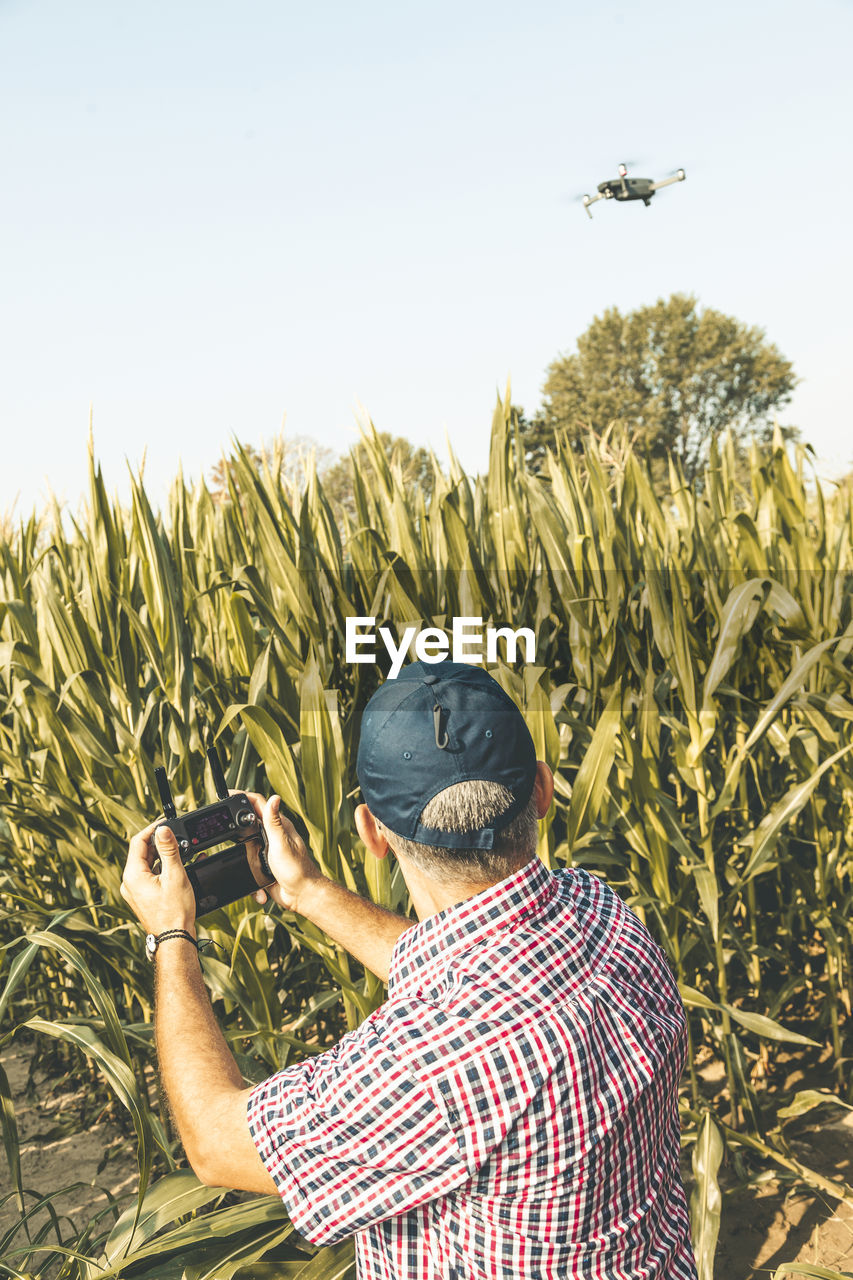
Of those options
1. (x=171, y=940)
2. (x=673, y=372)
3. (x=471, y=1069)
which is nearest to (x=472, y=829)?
(x=471, y=1069)

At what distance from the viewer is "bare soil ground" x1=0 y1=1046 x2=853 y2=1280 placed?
1.78 metres

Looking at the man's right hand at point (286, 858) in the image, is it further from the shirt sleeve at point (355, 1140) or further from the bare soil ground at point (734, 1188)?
the bare soil ground at point (734, 1188)

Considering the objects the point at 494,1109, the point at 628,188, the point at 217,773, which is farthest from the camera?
the point at 628,188

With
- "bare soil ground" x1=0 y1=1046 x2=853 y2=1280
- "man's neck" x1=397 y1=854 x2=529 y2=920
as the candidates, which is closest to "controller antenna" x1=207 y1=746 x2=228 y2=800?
"man's neck" x1=397 y1=854 x2=529 y2=920

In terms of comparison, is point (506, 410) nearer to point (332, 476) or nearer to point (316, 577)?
point (316, 577)

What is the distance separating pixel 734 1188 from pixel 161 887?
1322 mm

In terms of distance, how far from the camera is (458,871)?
94 cm

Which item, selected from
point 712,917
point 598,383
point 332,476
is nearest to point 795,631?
point 712,917

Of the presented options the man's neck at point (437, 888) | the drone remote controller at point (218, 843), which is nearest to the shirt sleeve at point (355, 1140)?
the man's neck at point (437, 888)

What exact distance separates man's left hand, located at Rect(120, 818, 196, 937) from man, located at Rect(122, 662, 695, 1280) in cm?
7

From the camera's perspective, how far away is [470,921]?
0.91 meters

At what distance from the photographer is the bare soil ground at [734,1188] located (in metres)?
1.78

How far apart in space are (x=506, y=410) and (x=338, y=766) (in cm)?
107

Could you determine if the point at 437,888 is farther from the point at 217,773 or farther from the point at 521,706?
the point at 521,706
